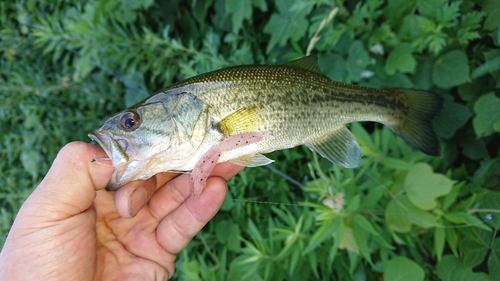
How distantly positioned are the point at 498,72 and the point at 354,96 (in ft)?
Result: 2.77

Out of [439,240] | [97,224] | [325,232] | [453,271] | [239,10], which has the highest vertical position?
[239,10]

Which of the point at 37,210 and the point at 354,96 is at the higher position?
the point at 354,96

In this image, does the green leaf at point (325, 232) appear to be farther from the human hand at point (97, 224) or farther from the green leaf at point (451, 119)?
the green leaf at point (451, 119)

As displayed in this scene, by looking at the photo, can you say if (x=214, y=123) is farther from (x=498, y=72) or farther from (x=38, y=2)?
(x=38, y=2)

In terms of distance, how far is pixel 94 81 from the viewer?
2.81m

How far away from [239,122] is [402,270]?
959 millimetres

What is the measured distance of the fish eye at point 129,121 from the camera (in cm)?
125

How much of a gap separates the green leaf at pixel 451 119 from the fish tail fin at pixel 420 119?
1.45ft

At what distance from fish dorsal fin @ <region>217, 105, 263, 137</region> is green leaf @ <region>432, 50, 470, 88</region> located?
1128 millimetres

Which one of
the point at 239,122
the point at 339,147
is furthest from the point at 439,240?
the point at 239,122

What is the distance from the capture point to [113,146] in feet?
4.01

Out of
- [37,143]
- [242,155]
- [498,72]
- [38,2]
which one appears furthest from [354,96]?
[38,2]

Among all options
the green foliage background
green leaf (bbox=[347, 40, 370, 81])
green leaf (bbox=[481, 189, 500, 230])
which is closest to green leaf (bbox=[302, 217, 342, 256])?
the green foliage background

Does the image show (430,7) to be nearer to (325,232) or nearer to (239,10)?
(239,10)
